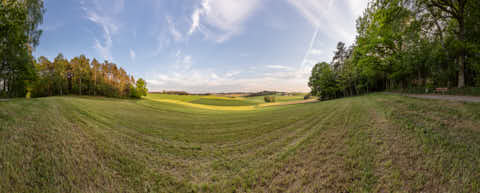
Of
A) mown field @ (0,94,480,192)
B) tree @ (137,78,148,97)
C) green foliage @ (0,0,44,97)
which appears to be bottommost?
mown field @ (0,94,480,192)

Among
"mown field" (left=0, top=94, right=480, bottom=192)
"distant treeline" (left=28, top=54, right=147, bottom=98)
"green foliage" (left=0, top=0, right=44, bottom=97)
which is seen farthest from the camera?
"distant treeline" (left=28, top=54, right=147, bottom=98)

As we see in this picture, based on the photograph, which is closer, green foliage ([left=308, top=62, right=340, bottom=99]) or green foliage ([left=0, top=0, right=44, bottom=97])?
green foliage ([left=0, top=0, right=44, bottom=97])

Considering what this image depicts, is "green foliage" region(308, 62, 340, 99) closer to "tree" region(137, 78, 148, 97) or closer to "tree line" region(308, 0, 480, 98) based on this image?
"tree line" region(308, 0, 480, 98)

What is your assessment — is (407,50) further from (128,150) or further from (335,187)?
(128,150)

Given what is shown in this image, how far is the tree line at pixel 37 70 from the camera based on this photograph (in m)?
12.4

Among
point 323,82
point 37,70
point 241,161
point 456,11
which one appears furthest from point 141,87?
point 456,11

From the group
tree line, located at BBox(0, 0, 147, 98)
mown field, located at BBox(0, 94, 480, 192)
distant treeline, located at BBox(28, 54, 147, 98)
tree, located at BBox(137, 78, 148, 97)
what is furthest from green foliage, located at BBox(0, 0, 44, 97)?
mown field, located at BBox(0, 94, 480, 192)

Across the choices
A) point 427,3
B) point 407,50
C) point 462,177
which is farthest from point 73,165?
point 407,50

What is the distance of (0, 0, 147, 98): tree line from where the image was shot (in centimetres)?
1244

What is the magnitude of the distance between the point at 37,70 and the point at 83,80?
5.60m

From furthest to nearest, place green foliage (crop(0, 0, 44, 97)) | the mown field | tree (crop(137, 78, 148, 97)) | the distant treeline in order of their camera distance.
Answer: tree (crop(137, 78, 148, 97))
the distant treeline
green foliage (crop(0, 0, 44, 97))
the mown field

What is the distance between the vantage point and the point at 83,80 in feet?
86.4

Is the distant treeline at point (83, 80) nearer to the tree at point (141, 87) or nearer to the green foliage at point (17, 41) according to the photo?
the tree at point (141, 87)

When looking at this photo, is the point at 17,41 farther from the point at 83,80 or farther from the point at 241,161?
the point at 241,161
